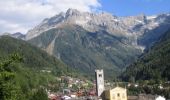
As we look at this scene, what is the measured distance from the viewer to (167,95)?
590 feet

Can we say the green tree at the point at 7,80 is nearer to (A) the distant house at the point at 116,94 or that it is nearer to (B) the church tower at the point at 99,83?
(A) the distant house at the point at 116,94

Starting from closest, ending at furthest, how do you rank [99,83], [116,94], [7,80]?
[7,80], [116,94], [99,83]

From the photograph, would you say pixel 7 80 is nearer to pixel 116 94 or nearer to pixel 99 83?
pixel 116 94

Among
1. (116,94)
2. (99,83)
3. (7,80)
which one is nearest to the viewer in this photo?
(7,80)

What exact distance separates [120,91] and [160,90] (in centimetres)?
7744

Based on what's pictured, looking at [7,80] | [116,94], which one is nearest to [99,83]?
[116,94]

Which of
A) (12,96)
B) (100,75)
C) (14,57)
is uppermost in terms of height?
(100,75)

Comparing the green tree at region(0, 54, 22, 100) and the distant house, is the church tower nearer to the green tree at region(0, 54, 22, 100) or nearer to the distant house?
the distant house

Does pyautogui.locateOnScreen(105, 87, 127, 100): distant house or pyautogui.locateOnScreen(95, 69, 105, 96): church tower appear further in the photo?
pyautogui.locateOnScreen(95, 69, 105, 96): church tower

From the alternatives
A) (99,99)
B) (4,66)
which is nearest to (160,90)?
(99,99)

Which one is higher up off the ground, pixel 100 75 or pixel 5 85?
pixel 100 75

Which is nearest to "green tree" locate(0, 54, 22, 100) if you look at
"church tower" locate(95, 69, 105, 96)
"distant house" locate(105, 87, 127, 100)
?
"distant house" locate(105, 87, 127, 100)

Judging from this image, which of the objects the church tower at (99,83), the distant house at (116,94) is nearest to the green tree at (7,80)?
the distant house at (116,94)

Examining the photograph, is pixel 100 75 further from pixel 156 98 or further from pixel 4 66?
pixel 4 66
